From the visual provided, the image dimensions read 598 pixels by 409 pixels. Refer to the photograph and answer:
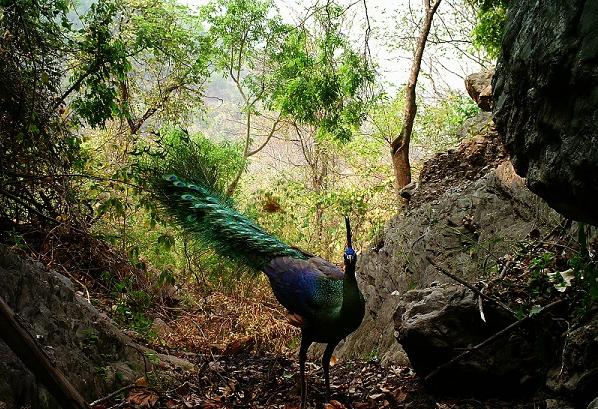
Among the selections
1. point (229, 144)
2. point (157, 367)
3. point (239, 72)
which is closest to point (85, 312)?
point (157, 367)

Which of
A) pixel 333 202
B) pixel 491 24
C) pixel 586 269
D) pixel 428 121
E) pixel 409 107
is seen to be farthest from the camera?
pixel 428 121

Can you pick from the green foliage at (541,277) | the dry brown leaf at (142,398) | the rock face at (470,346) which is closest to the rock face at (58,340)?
the dry brown leaf at (142,398)

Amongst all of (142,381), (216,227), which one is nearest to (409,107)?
(216,227)

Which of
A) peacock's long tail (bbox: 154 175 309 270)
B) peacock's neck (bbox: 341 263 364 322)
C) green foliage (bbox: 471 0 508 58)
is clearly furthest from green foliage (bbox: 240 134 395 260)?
peacock's neck (bbox: 341 263 364 322)

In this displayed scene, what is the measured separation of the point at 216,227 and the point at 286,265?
0.73m

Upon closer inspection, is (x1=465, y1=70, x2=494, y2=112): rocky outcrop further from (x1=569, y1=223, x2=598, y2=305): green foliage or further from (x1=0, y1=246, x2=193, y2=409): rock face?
(x1=0, y1=246, x2=193, y2=409): rock face

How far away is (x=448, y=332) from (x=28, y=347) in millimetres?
2735

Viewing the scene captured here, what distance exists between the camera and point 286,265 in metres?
4.94

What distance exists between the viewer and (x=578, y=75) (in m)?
1.87

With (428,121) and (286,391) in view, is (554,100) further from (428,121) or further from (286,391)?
(428,121)

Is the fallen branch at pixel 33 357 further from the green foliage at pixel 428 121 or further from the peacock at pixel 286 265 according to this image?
the green foliage at pixel 428 121

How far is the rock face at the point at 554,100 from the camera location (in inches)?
72.7

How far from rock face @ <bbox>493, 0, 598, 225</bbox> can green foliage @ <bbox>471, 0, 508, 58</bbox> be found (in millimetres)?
6013

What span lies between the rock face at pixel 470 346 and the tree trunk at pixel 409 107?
5.51 metres
